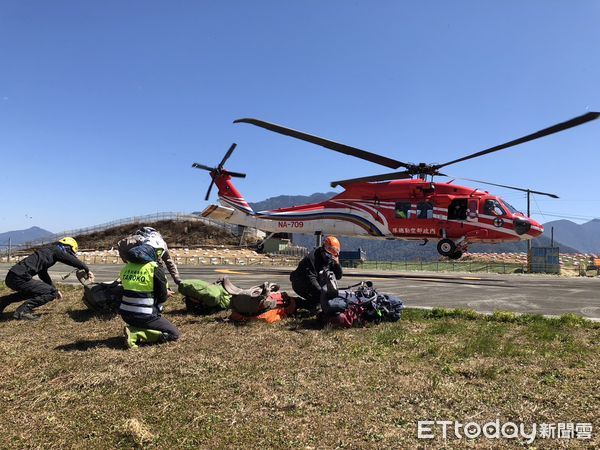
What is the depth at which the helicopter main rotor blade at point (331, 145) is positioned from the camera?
16.5 meters

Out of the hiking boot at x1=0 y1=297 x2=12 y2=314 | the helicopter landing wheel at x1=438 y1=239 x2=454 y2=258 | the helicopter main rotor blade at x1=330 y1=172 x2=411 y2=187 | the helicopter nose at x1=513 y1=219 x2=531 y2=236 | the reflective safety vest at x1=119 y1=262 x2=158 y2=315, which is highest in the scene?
the helicopter main rotor blade at x1=330 y1=172 x2=411 y2=187

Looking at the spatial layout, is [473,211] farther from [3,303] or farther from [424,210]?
[3,303]

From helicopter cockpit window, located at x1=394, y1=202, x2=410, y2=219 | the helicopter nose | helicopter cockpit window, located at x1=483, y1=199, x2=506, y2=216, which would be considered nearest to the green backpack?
helicopter cockpit window, located at x1=394, y1=202, x2=410, y2=219

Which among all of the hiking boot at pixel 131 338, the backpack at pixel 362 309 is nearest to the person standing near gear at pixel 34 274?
the hiking boot at pixel 131 338

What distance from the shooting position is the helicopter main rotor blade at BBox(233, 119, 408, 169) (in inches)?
650

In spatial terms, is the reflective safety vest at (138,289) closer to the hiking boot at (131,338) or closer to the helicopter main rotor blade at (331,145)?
the hiking boot at (131,338)

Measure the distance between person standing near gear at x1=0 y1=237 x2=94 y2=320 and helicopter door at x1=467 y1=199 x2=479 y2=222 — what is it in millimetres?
15705

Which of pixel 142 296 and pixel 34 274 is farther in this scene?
pixel 34 274

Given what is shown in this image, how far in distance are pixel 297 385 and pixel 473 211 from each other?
637 inches

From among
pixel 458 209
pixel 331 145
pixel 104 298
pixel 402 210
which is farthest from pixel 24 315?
pixel 458 209

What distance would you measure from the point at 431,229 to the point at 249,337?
47.4 feet

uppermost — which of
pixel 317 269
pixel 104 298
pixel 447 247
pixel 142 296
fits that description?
pixel 447 247

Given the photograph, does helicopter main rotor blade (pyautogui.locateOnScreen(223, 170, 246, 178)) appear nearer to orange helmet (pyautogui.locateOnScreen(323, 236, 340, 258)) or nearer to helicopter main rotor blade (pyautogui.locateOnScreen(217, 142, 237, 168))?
helicopter main rotor blade (pyautogui.locateOnScreen(217, 142, 237, 168))

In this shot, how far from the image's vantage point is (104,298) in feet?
26.5
